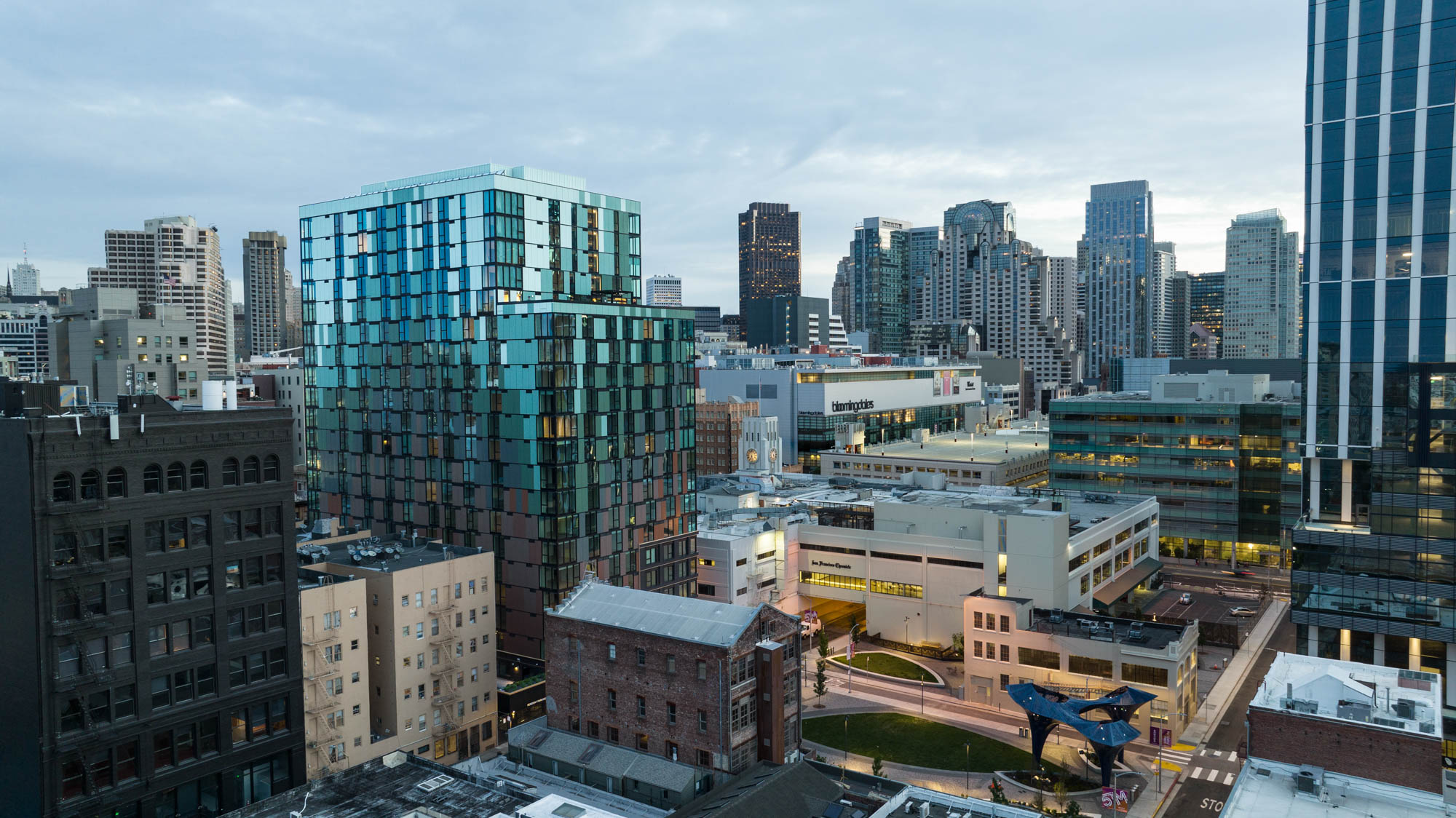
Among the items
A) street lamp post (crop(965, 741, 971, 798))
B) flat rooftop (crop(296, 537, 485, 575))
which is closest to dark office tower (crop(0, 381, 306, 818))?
flat rooftop (crop(296, 537, 485, 575))

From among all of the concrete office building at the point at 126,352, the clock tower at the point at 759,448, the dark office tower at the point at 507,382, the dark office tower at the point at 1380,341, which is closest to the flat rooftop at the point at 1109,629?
the dark office tower at the point at 1380,341

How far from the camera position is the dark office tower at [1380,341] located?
74562 mm

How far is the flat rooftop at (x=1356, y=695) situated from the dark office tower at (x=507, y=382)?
2279 inches

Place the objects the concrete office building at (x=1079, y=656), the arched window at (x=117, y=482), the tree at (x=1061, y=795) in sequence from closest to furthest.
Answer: the arched window at (x=117, y=482), the tree at (x=1061, y=795), the concrete office building at (x=1079, y=656)

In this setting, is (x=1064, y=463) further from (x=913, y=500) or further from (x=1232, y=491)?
(x=913, y=500)

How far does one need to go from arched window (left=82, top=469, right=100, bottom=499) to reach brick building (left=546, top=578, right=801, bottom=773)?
31329mm

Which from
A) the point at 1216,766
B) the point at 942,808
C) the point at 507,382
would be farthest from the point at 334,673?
the point at 1216,766

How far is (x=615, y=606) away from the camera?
71812mm

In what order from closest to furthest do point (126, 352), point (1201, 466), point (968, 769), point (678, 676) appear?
point (678, 676)
point (968, 769)
point (1201, 466)
point (126, 352)

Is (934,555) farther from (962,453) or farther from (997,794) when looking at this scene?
(962,453)

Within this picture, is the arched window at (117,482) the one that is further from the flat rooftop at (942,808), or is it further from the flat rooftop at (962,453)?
the flat rooftop at (962,453)

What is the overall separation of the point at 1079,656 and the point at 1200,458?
237 feet

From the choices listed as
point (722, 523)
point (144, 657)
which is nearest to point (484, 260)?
point (722, 523)

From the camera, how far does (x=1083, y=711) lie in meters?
73.2
